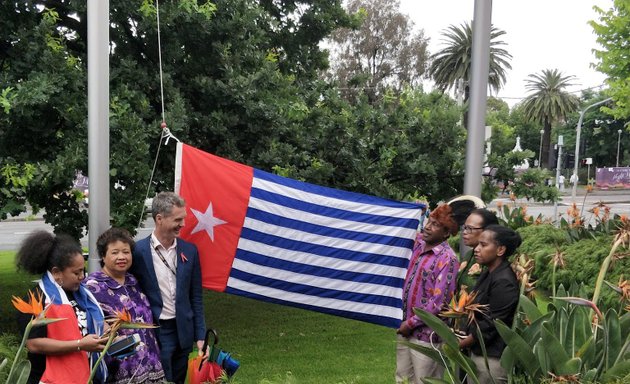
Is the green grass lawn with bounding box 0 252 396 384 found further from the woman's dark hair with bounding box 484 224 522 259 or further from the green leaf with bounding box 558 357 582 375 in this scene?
the green leaf with bounding box 558 357 582 375

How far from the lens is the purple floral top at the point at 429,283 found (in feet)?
13.9

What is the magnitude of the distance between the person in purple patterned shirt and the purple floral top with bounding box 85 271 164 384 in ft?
5.17

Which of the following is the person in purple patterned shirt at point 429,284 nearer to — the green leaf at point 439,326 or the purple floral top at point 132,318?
the green leaf at point 439,326

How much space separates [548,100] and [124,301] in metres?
49.1

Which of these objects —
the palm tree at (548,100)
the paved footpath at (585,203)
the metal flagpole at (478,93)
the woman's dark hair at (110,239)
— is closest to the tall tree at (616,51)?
the paved footpath at (585,203)

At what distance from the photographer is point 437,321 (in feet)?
11.5

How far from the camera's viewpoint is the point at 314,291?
5.11 m

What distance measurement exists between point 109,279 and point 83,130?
8.24ft

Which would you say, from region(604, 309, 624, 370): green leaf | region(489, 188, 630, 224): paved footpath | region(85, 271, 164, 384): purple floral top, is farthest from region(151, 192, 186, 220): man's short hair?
region(489, 188, 630, 224): paved footpath

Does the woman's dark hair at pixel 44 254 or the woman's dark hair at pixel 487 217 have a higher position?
the woman's dark hair at pixel 487 217

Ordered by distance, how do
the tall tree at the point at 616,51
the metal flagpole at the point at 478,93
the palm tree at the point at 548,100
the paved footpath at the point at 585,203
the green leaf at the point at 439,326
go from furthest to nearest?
the palm tree at the point at 548,100 < the paved footpath at the point at 585,203 < the tall tree at the point at 616,51 < the metal flagpole at the point at 478,93 < the green leaf at the point at 439,326

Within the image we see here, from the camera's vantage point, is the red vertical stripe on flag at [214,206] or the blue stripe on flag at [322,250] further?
the blue stripe on flag at [322,250]

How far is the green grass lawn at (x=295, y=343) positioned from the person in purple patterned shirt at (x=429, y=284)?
113 cm

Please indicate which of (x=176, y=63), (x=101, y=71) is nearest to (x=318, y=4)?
(x=176, y=63)
